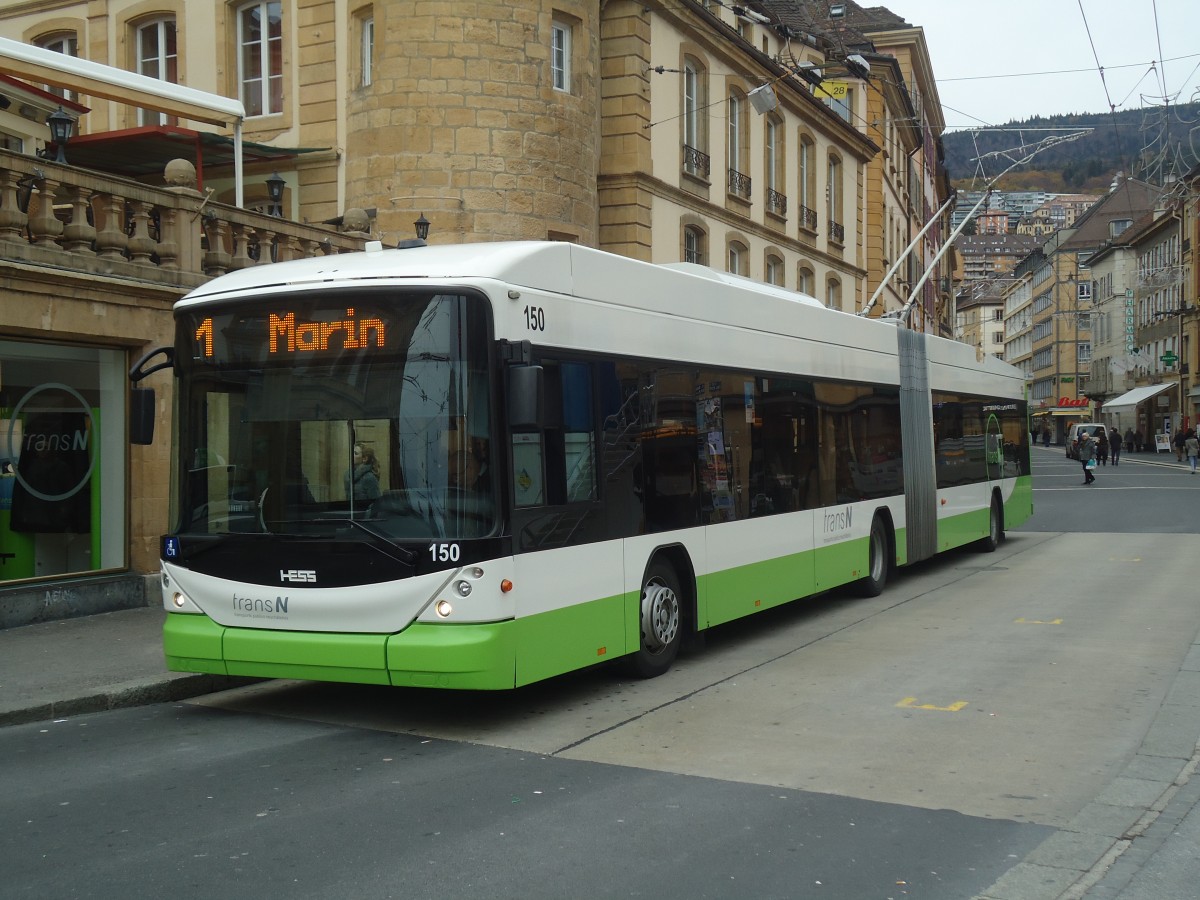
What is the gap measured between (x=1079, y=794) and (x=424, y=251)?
4.84 metres

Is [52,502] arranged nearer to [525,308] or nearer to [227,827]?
[525,308]

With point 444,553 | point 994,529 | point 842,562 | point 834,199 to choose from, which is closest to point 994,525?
point 994,529

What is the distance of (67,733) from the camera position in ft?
26.0

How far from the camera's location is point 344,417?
7.62 m

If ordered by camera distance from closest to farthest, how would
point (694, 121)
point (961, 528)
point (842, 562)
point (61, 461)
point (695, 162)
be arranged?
point (61, 461)
point (842, 562)
point (961, 528)
point (695, 162)
point (694, 121)

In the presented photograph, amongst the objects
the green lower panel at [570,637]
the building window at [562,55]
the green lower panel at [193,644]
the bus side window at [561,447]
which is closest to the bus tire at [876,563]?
the green lower panel at [570,637]

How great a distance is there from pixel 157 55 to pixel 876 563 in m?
16.6

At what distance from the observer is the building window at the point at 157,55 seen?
2345 centimetres

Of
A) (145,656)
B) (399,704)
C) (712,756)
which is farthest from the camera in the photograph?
(145,656)

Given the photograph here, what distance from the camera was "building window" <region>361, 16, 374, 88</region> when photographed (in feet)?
69.1

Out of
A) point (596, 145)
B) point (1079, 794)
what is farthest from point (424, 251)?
point (596, 145)

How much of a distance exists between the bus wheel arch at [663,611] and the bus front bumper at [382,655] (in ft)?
6.15

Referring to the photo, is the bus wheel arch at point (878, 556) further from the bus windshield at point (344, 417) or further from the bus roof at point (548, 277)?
the bus windshield at point (344, 417)

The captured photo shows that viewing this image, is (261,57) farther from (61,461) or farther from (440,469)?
(440,469)
